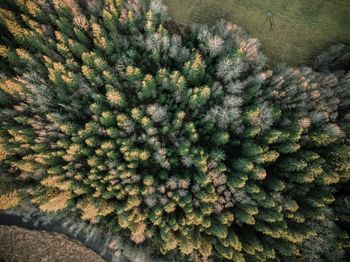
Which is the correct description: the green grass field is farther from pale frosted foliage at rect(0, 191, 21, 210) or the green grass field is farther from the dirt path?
the dirt path

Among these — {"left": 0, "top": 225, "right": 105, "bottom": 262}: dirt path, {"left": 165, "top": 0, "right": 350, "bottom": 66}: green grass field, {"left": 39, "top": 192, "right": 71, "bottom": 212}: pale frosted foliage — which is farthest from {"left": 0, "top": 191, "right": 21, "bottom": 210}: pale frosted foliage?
{"left": 165, "top": 0, "right": 350, "bottom": 66}: green grass field

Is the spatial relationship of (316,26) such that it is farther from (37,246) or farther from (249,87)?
(37,246)

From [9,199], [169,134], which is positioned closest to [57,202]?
[9,199]

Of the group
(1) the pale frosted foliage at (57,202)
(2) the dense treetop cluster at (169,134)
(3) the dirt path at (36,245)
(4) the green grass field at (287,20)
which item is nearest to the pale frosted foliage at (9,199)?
(2) the dense treetop cluster at (169,134)

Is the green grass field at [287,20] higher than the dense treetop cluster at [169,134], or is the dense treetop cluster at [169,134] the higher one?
the green grass field at [287,20]

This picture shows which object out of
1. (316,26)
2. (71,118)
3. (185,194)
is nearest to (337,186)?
(185,194)

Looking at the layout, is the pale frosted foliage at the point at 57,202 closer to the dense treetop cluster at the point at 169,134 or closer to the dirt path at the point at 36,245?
the dense treetop cluster at the point at 169,134

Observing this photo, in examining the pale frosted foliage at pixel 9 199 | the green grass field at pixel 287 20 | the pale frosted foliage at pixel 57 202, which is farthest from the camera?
the green grass field at pixel 287 20
